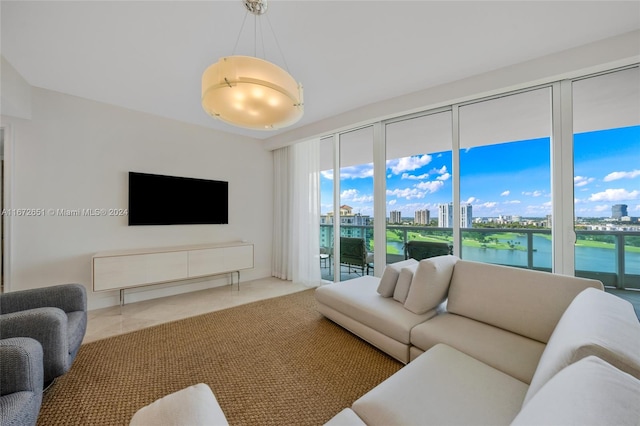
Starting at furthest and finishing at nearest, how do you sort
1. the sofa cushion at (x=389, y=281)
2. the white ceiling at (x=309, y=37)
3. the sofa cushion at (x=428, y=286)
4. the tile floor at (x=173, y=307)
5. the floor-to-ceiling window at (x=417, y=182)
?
the floor-to-ceiling window at (x=417, y=182) → the tile floor at (x=173, y=307) → the sofa cushion at (x=389, y=281) → the sofa cushion at (x=428, y=286) → the white ceiling at (x=309, y=37)

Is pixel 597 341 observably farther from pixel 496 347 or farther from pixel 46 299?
pixel 46 299

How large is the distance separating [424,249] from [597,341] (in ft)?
8.04

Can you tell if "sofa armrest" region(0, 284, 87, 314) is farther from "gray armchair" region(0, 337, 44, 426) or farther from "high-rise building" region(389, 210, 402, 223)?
"high-rise building" region(389, 210, 402, 223)

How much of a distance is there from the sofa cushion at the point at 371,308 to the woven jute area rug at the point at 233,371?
10.1 inches

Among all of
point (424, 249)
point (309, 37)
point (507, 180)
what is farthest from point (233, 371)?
point (507, 180)

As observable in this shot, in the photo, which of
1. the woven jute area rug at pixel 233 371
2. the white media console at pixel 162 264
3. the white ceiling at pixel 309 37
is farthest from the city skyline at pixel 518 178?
the white media console at pixel 162 264

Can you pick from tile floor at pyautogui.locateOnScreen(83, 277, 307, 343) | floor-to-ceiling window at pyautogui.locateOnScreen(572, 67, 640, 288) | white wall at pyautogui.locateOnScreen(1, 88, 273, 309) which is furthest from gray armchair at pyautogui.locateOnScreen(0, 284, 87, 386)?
floor-to-ceiling window at pyautogui.locateOnScreen(572, 67, 640, 288)

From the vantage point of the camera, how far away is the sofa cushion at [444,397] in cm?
95

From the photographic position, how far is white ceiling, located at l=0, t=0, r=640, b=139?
5.38 ft

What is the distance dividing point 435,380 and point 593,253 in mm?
2324

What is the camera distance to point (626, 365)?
0.74 metres

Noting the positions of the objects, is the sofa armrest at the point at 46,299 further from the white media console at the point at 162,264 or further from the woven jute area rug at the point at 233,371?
the white media console at the point at 162,264

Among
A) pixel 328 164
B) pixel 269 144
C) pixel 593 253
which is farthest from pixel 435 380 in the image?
pixel 269 144

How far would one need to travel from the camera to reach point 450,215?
2.91m
